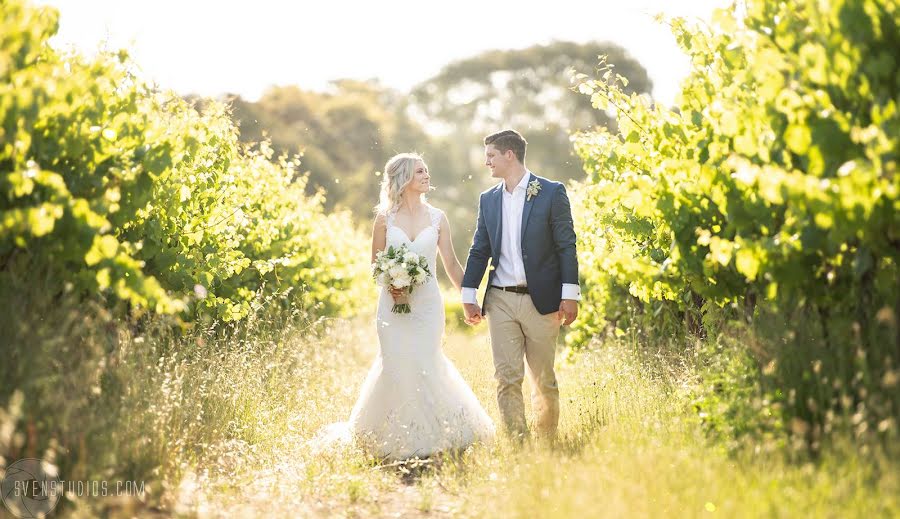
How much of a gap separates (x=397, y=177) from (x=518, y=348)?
1.96 metres

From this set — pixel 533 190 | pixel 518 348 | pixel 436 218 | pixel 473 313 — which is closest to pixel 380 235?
pixel 436 218

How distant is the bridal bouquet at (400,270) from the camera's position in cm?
754

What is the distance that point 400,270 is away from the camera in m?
7.53

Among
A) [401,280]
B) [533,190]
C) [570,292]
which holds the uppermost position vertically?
[533,190]

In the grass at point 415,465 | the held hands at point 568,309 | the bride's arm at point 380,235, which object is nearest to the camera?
the grass at point 415,465

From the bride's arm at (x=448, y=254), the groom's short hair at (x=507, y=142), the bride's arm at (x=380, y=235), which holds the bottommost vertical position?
the bride's arm at (x=448, y=254)

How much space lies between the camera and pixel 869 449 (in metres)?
4.02

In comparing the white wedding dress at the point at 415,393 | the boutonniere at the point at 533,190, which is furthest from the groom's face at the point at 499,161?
the white wedding dress at the point at 415,393

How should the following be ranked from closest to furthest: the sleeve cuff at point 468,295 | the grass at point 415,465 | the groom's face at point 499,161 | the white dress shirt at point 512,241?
the grass at point 415,465 < the white dress shirt at point 512,241 < the groom's face at point 499,161 < the sleeve cuff at point 468,295

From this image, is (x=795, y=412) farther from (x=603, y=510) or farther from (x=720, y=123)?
(x=720, y=123)

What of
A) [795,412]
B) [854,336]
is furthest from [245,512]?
[854,336]

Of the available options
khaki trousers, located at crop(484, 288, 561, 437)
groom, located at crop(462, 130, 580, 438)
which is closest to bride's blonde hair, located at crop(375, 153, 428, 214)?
groom, located at crop(462, 130, 580, 438)

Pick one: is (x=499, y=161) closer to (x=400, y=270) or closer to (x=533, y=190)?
(x=533, y=190)

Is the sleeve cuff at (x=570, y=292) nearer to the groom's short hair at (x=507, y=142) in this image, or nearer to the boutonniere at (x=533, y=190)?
the boutonniere at (x=533, y=190)
